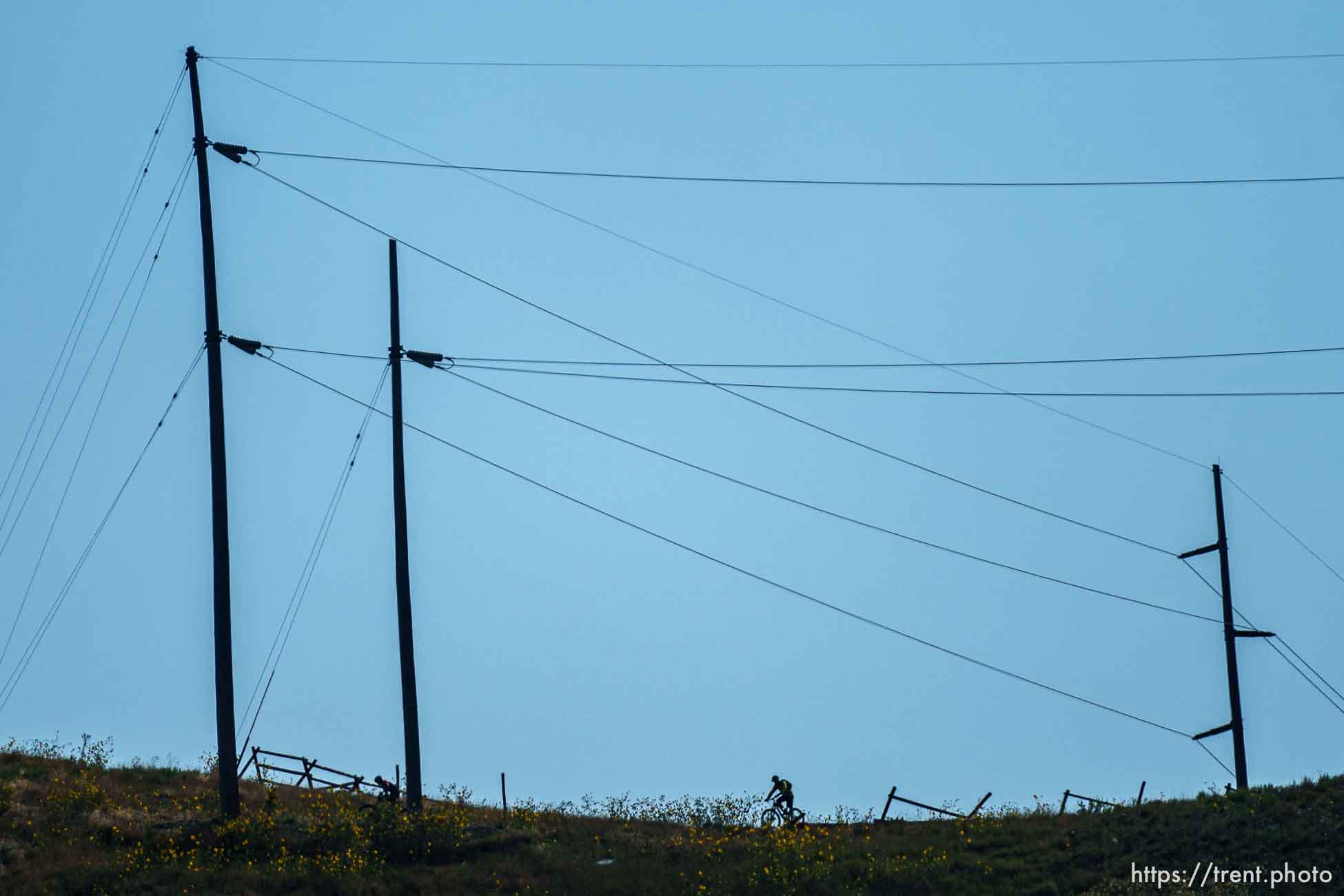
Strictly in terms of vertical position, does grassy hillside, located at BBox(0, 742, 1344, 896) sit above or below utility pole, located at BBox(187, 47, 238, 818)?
below

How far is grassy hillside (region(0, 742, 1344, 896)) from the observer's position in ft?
104

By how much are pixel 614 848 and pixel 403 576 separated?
7.97m

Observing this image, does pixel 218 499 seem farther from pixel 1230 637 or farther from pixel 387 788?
pixel 1230 637

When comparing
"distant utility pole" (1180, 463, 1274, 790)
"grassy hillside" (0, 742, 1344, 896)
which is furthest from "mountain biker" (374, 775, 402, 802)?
"distant utility pole" (1180, 463, 1274, 790)

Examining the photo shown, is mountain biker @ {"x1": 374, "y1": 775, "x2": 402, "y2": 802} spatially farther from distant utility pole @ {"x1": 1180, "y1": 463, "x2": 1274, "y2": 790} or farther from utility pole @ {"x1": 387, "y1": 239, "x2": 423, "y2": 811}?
distant utility pole @ {"x1": 1180, "y1": 463, "x2": 1274, "y2": 790}

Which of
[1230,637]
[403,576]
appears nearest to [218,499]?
[403,576]

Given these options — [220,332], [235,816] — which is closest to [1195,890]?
[235,816]

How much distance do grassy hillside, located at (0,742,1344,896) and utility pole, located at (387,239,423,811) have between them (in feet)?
3.42

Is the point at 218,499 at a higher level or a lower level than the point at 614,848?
higher

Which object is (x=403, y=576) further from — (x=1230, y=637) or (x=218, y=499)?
(x=1230, y=637)

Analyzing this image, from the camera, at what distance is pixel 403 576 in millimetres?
37188

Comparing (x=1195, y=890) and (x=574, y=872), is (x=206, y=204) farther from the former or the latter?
(x=1195, y=890)

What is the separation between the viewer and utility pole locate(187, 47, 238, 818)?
34125 millimetres

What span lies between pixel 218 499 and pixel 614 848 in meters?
11.6
